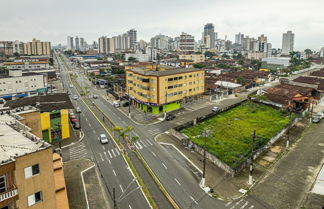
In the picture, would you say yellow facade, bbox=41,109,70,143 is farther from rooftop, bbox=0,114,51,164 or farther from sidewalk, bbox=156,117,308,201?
sidewalk, bbox=156,117,308,201

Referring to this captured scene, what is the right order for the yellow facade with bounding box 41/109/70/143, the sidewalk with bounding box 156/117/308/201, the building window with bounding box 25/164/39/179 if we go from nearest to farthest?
1. the building window with bounding box 25/164/39/179
2. the sidewalk with bounding box 156/117/308/201
3. the yellow facade with bounding box 41/109/70/143

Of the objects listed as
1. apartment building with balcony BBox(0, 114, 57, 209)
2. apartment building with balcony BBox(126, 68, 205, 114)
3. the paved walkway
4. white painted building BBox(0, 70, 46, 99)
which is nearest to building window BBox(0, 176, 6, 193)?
apartment building with balcony BBox(0, 114, 57, 209)

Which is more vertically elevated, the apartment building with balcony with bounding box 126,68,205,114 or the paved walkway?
the apartment building with balcony with bounding box 126,68,205,114

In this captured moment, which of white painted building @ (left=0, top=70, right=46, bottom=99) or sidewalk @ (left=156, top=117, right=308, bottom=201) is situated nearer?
sidewalk @ (left=156, top=117, right=308, bottom=201)

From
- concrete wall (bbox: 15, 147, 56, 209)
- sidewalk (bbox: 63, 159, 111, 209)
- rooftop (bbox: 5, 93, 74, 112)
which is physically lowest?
sidewalk (bbox: 63, 159, 111, 209)

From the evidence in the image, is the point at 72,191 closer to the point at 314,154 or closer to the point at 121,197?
the point at 121,197

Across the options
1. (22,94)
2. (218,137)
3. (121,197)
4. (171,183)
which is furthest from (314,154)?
(22,94)

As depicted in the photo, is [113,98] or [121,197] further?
[113,98]

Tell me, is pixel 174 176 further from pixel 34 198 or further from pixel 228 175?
pixel 34 198
